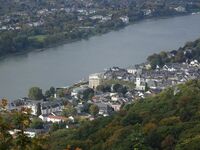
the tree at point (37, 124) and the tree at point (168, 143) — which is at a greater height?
the tree at point (168, 143)

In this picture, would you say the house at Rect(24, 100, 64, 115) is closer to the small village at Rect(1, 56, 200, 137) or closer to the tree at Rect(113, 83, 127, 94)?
the small village at Rect(1, 56, 200, 137)

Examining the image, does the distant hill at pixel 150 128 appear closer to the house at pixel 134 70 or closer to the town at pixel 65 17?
the house at pixel 134 70

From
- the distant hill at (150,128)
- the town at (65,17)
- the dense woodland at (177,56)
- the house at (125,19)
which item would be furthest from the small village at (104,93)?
the house at (125,19)

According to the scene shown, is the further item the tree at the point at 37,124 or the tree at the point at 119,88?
the tree at the point at 119,88

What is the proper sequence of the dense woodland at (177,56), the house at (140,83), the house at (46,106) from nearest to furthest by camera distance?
the house at (46,106)
the house at (140,83)
the dense woodland at (177,56)

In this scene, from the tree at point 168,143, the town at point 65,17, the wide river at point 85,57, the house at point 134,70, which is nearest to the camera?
the tree at point 168,143

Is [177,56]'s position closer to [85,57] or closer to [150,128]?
[85,57]

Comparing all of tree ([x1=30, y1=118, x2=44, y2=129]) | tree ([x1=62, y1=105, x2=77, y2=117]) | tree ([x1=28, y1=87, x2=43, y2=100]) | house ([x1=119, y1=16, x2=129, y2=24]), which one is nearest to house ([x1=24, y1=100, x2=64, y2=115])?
tree ([x1=28, y1=87, x2=43, y2=100])
